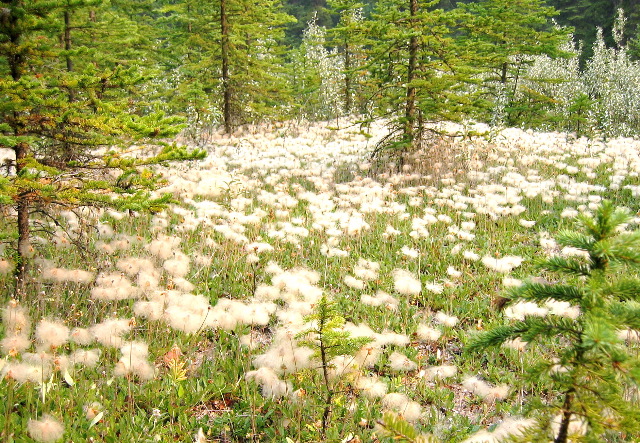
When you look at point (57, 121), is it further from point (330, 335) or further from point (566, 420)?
point (566, 420)

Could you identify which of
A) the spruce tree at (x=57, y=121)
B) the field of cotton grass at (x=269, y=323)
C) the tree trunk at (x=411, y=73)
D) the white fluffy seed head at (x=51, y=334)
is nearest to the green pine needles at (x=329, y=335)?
the field of cotton grass at (x=269, y=323)

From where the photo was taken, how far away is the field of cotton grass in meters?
3.71

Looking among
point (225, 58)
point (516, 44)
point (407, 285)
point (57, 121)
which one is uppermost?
point (516, 44)

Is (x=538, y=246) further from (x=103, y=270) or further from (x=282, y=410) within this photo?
(x=103, y=270)

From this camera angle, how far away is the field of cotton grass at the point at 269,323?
12.2ft

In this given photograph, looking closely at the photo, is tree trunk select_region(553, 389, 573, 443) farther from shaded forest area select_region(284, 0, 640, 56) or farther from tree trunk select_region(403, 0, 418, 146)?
shaded forest area select_region(284, 0, 640, 56)

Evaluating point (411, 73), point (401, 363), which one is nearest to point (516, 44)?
point (411, 73)

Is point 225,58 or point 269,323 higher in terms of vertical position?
point 225,58

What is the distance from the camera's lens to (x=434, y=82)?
10.8m

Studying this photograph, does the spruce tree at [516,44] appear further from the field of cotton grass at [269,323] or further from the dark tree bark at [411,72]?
the field of cotton grass at [269,323]

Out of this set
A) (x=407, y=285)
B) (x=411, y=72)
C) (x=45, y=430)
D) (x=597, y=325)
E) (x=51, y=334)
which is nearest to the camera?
(x=597, y=325)

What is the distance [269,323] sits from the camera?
548 cm

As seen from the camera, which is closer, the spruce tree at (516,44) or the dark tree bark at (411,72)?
the dark tree bark at (411,72)

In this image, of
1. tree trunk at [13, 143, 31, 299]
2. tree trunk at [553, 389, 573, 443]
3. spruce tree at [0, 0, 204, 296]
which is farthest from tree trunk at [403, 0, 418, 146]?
tree trunk at [553, 389, 573, 443]
